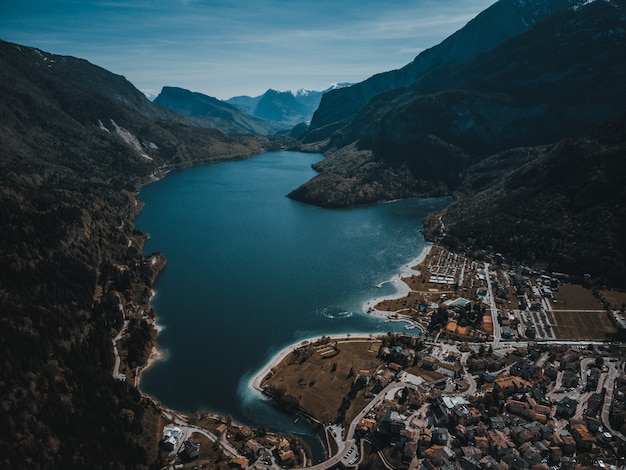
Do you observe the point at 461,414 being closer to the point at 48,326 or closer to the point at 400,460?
the point at 400,460

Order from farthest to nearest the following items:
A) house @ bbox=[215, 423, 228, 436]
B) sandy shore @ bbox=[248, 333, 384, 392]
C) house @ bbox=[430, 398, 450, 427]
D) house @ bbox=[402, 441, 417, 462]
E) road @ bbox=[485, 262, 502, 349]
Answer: road @ bbox=[485, 262, 502, 349], sandy shore @ bbox=[248, 333, 384, 392], house @ bbox=[215, 423, 228, 436], house @ bbox=[430, 398, 450, 427], house @ bbox=[402, 441, 417, 462]

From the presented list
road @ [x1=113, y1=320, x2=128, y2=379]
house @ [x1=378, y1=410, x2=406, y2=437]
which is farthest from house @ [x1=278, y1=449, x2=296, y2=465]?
road @ [x1=113, y1=320, x2=128, y2=379]

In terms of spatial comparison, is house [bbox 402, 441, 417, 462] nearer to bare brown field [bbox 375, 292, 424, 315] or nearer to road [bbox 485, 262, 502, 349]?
road [bbox 485, 262, 502, 349]

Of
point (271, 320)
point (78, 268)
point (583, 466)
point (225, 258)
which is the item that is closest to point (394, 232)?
point (225, 258)

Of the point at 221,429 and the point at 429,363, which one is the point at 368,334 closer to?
the point at 429,363

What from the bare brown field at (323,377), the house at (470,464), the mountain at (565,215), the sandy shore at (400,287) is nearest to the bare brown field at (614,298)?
the mountain at (565,215)

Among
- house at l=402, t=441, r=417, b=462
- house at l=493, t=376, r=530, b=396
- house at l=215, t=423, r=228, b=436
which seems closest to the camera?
house at l=402, t=441, r=417, b=462
